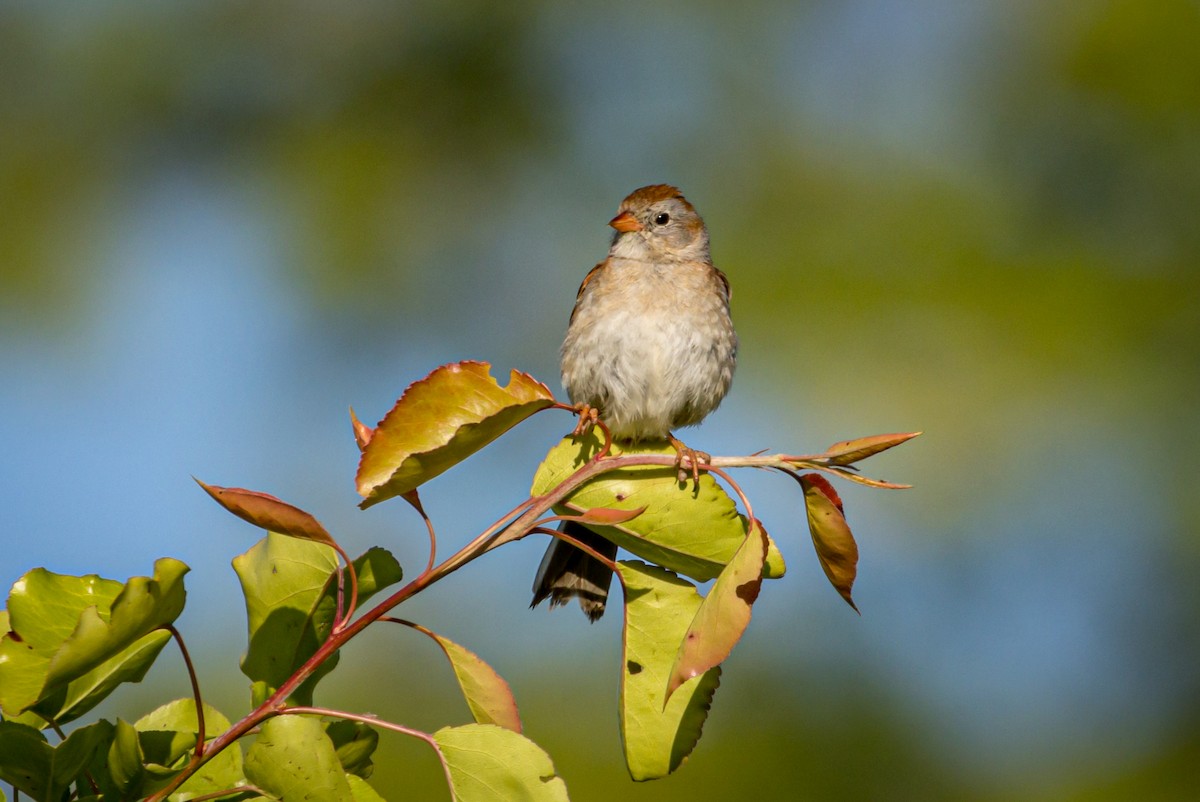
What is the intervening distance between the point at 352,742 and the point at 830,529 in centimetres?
78

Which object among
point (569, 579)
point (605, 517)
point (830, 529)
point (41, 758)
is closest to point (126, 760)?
point (41, 758)

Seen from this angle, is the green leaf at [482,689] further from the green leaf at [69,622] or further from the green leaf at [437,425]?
the green leaf at [69,622]

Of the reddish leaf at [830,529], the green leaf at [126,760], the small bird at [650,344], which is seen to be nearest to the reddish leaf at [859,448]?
the reddish leaf at [830,529]

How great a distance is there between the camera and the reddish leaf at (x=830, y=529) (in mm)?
1840

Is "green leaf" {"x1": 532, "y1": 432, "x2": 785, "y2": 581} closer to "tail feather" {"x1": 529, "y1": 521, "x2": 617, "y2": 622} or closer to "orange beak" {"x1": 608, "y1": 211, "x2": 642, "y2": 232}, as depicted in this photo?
"tail feather" {"x1": 529, "y1": 521, "x2": 617, "y2": 622}

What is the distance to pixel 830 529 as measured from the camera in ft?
6.05

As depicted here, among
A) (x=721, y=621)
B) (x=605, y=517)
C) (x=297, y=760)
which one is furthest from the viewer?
(x=605, y=517)

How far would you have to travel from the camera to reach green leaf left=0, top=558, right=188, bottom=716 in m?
1.50

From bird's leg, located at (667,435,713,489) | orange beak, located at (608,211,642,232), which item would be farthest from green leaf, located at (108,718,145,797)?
orange beak, located at (608,211,642,232)

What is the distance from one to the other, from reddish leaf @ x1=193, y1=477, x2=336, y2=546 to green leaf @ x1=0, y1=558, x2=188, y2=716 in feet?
0.32

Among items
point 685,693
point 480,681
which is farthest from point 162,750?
point 685,693

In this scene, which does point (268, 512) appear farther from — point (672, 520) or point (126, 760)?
point (672, 520)

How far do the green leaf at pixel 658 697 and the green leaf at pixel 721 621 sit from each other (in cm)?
17

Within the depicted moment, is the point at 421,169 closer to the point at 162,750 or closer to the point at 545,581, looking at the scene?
the point at 545,581
